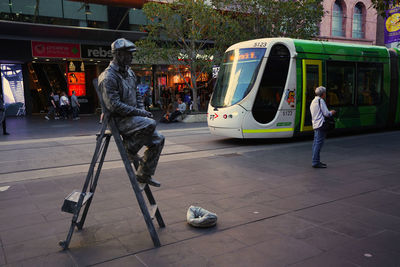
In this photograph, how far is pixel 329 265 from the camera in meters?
3.12

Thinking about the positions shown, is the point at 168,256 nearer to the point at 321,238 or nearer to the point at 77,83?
the point at 321,238

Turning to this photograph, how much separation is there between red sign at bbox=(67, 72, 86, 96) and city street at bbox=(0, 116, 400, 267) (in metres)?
17.6

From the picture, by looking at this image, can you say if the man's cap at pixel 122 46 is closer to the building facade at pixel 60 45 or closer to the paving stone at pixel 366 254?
the paving stone at pixel 366 254

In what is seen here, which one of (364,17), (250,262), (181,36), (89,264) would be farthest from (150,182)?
(364,17)

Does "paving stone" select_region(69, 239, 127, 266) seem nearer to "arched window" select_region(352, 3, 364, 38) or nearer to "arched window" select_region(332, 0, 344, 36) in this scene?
"arched window" select_region(332, 0, 344, 36)

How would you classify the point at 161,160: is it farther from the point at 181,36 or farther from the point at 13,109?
the point at 13,109

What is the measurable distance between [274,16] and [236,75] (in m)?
10.8

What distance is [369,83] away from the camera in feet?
41.2

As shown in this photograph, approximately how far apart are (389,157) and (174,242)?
260 inches

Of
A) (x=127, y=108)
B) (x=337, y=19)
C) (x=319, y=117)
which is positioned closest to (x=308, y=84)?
(x=319, y=117)

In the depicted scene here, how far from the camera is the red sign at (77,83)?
25.4 metres

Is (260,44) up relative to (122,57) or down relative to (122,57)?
up

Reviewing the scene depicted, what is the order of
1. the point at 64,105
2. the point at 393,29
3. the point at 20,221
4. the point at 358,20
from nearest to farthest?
1. the point at 20,221
2. the point at 393,29
3. the point at 64,105
4. the point at 358,20

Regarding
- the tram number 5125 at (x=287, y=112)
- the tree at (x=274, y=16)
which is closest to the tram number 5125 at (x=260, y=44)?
the tram number 5125 at (x=287, y=112)
